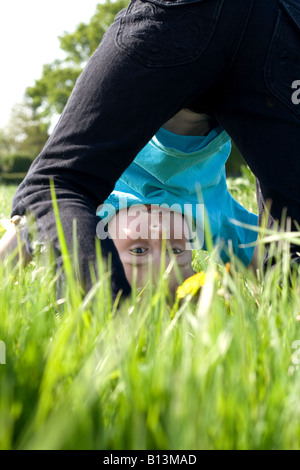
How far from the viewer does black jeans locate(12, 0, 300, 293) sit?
135cm

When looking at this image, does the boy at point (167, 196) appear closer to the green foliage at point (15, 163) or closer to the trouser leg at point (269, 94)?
the trouser leg at point (269, 94)

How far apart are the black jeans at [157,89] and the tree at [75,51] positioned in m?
33.9

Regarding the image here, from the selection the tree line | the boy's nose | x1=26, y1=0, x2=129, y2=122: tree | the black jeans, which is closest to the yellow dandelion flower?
the black jeans

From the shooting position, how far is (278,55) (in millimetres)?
1479

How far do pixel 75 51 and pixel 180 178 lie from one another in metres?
36.2

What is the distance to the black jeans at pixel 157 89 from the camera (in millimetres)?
1354

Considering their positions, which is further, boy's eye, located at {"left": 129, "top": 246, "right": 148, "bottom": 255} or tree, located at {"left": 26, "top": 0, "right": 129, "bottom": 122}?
tree, located at {"left": 26, "top": 0, "right": 129, "bottom": 122}

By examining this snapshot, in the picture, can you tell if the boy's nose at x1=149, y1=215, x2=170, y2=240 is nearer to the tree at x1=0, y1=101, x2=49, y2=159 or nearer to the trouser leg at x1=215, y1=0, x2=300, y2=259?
the trouser leg at x1=215, y1=0, x2=300, y2=259

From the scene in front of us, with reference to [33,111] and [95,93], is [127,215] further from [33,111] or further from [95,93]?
[33,111]

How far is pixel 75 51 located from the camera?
36.2 meters

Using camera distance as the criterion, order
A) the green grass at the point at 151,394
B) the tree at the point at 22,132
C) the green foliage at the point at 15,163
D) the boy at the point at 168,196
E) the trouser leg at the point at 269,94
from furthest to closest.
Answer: the tree at the point at 22,132 < the green foliage at the point at 15,163 < the boy at the point at 168,196 < the trouser leg at the point at 269,94 < the green grass at the point at 151,394

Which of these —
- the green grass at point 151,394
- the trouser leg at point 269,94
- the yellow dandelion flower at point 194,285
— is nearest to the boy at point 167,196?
the trouser leg at point 269,94

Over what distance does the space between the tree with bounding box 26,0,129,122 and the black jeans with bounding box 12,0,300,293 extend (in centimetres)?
3388
